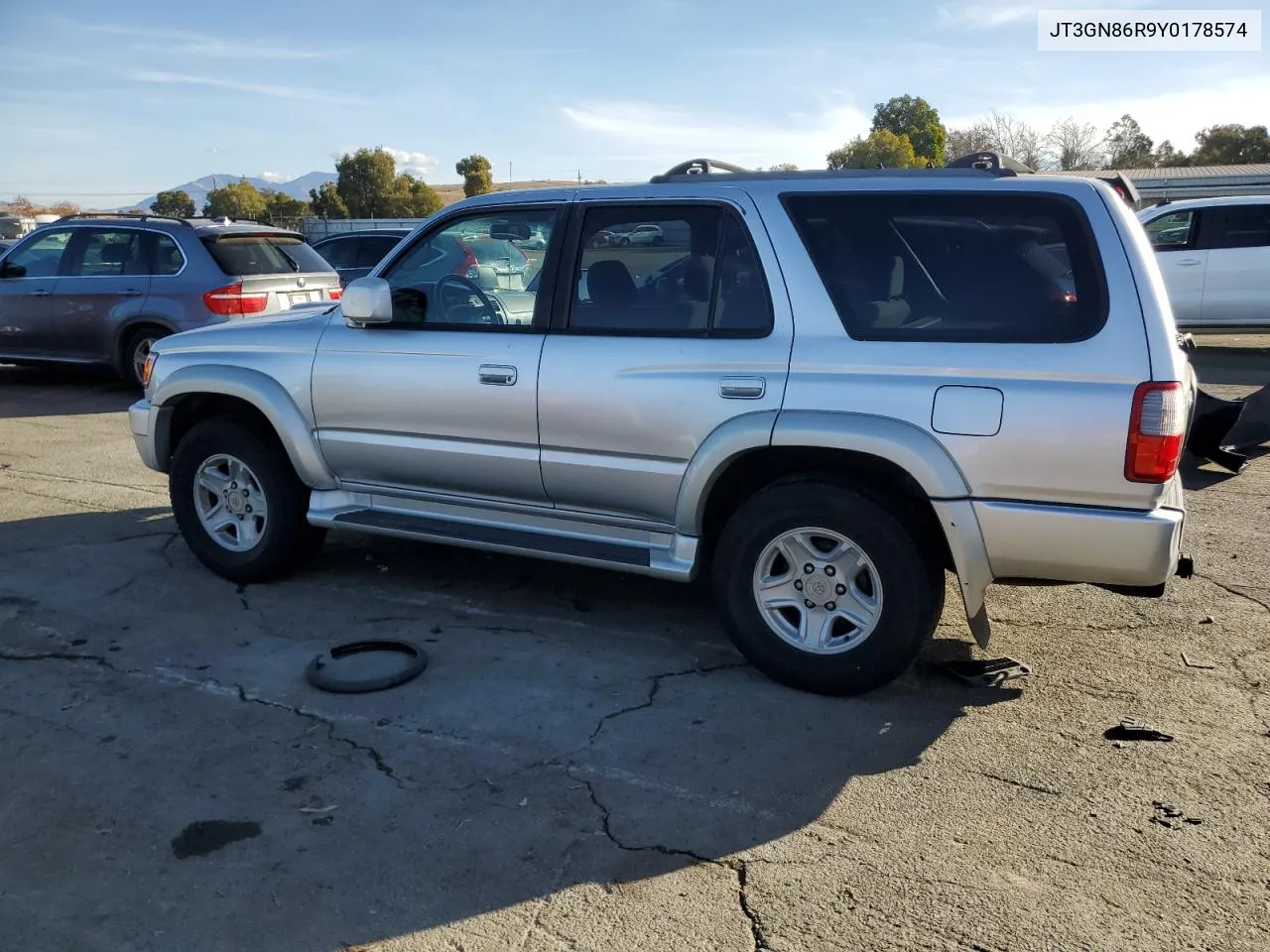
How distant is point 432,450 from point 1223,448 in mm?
5979

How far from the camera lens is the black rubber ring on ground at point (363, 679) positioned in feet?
14.1

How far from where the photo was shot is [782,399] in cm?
412

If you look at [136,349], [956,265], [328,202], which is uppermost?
[328,202]

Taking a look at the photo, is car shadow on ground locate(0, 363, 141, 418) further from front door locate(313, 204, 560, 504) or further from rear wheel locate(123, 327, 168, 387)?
front door locate(313, 204, 560, 504)

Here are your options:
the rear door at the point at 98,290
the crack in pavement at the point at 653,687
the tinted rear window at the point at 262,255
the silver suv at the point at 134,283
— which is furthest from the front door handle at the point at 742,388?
the rear door at the point at 98,290

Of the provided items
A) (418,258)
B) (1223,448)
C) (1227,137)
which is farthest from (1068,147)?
(418,258)

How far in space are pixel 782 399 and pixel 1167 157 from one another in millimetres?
64044

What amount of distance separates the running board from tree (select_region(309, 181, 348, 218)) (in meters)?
50.7

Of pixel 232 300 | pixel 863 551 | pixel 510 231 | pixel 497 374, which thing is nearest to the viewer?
pixel 863 551

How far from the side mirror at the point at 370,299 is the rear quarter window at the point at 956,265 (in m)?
1.84

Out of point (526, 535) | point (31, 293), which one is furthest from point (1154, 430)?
point (31, 293)

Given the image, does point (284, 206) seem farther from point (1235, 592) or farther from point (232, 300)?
point (1235, 592)

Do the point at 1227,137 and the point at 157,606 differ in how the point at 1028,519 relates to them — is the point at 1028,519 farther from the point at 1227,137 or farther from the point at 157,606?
the point at 1227,137

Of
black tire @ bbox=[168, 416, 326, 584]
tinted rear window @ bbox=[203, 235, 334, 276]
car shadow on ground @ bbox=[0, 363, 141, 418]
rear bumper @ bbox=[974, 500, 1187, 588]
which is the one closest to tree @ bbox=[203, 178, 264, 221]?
car shadow on ground @ bbox=[0, 363, 141, 418]
